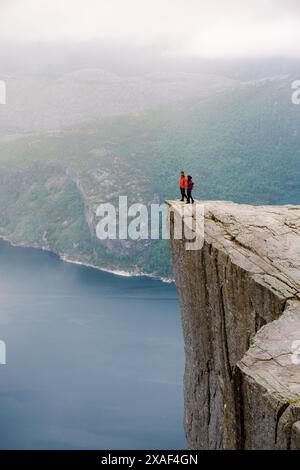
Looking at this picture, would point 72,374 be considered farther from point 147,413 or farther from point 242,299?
point 242,299

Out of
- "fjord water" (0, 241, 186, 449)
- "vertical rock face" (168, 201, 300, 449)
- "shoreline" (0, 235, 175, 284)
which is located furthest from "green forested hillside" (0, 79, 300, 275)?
"vertical rock face" (168, 201, 300, 449)

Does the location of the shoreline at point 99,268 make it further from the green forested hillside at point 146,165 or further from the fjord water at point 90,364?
the fjord water at point 90,364

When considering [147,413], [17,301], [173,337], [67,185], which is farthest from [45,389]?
[67,185]

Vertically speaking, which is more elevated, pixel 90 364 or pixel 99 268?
pixel 99 268

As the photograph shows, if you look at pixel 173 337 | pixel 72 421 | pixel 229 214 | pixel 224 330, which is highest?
pixel 229 214

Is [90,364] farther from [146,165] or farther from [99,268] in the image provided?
A: [146,165]

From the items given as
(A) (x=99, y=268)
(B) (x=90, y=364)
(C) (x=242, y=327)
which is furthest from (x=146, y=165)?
(C) (x=242, y=327)

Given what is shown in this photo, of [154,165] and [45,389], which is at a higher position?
[154,165]
